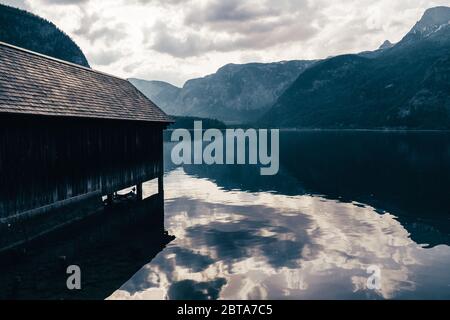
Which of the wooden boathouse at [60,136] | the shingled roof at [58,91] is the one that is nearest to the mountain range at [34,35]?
the shingled roof at [58,91]

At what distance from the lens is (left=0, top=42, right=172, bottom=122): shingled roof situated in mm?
16297

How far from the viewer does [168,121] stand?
3062cm

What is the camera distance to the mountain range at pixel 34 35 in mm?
112938

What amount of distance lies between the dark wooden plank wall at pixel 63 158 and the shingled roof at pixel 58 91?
530 mm

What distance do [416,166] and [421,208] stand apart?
2320cm

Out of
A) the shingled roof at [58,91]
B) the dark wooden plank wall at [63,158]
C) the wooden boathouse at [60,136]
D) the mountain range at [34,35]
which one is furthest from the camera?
the mountain range at [34,35]

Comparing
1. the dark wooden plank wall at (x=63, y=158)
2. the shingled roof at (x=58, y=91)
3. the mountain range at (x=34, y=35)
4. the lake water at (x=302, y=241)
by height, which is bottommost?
the lake water at (x=302, y=241)

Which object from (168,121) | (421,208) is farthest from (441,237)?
(168,121)

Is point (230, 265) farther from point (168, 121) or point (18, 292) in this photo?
point (168, 121)

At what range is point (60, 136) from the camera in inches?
731

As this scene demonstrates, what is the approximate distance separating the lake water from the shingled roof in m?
7.84

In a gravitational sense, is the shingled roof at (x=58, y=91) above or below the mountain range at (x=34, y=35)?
below

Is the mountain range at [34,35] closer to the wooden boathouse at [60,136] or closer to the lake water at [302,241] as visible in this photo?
the wooden boathouse at [60,136]

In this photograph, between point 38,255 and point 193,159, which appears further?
point 193,159
